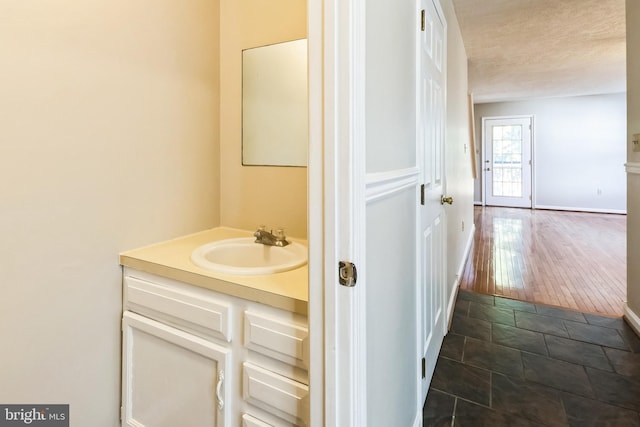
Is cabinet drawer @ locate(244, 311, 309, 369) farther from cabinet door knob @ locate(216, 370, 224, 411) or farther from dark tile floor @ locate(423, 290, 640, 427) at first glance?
dark tile floor @ locate(423, 290, 640, 427)

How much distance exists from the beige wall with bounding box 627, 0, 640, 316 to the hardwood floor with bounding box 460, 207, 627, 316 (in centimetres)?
34

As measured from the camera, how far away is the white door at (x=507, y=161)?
7.57 m

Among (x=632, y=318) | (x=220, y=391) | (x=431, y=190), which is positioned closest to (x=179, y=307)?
(x=220, y=391)

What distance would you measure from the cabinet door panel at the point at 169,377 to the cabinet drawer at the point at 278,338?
5.8 inches

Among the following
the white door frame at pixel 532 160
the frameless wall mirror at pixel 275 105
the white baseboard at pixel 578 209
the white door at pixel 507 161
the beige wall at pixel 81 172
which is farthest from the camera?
the white door at pixel 507 161

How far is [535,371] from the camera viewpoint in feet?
6.14

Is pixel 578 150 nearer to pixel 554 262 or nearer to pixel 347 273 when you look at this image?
pixel 554 262

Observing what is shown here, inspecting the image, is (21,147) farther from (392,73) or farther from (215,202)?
(392,73)

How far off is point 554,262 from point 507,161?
461 cm

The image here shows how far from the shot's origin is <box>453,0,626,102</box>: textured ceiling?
2.77 m

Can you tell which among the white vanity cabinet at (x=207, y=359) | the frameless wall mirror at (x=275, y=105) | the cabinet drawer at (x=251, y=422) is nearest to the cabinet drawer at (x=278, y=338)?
the white vanity cabinet at (x=207, y=359)

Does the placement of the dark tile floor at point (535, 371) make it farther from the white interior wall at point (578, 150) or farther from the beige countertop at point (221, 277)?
the white interior wall at point (578, 150)

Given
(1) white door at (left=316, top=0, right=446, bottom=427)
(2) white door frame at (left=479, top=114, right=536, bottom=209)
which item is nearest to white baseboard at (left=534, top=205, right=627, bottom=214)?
(2) white door frame at (left=479, top=114, right=536, bottom=209)

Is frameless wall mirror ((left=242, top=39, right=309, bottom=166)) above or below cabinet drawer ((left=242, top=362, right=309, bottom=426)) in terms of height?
above
